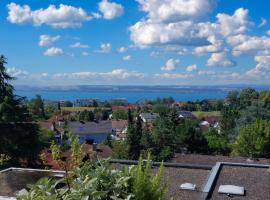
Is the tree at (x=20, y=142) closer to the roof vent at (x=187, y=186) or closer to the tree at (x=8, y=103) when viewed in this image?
the tree at (x=8, y=103)

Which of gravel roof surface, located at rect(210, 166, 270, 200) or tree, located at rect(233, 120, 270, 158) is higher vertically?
gravel roof surface, located at rect(210, 166, 270, 200)

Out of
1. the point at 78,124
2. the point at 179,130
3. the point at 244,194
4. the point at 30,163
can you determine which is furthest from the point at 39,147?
the point at 78,124

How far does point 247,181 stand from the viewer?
1446 centimetres

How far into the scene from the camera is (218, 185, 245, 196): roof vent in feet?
43.0

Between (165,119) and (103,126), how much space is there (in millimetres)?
29631

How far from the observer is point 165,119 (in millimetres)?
44125

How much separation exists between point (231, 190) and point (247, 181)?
145 cm

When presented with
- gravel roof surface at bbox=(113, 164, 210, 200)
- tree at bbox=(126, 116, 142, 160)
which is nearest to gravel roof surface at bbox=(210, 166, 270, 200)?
gravel roof surface at bbox=(113, 164, 210, 200)

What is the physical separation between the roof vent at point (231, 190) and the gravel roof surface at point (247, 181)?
0.13m

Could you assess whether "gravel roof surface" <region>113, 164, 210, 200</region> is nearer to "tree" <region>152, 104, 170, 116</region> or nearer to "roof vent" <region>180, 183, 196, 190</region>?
"roof vent" <region>180, 183, 196, 190</region>

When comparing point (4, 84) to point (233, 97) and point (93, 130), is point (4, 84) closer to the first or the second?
point (93, 130)

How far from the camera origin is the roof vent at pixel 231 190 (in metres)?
13.1

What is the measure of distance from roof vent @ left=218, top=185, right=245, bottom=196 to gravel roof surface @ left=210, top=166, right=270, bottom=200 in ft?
0.44

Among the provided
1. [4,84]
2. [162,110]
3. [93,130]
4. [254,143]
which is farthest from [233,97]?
[4,84]
